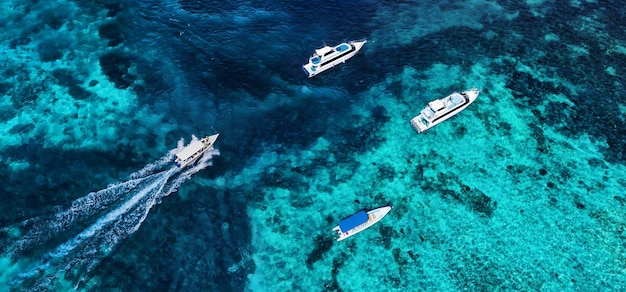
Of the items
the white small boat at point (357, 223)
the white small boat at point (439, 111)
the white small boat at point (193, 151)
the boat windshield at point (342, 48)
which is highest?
the boat windshield at point (342, 48)

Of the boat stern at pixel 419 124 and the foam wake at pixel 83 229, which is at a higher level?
the boat stern at pixel 419 124

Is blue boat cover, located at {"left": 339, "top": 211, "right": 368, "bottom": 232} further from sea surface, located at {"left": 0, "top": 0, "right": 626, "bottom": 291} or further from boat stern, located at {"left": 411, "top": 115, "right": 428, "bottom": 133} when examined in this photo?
boat stern, located at {"left": 411, "top": 115, "right": 428, "bottom": 133}

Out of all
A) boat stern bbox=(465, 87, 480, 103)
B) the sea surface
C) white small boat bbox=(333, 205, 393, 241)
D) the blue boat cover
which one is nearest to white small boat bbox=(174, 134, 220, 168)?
the sea surface

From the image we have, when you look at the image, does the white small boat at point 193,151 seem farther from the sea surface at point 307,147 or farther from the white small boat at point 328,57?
the white small boat at point 328,57

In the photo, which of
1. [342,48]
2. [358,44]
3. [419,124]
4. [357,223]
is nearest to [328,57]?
[342,48]

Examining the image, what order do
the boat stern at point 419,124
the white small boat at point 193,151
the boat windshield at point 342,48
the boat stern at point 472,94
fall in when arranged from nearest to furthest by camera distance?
the white small boat at point 193,151
the boat stern at point 419,124
the boat stern at point 472,94
the boat windshield at point 342,48

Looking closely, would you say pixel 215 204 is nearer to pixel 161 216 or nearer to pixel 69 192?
pixel 161 216

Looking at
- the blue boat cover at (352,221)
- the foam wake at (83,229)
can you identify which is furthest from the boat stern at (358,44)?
the foam wake at (83,229)
